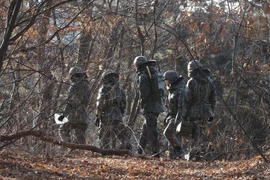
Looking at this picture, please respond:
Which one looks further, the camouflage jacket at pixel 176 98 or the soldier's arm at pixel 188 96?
the camouflage jacket at pixel 176 98

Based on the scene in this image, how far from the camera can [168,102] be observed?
48.6 ft

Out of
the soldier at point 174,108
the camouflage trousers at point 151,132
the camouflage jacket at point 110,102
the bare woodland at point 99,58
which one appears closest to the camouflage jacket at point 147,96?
the camouflage trousers at point 151,132

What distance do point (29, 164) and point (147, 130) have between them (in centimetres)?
542

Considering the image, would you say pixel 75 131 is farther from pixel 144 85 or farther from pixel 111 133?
pixel 144 85

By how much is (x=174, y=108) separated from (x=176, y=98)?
272 millimetres

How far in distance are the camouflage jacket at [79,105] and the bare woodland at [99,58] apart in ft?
1.31

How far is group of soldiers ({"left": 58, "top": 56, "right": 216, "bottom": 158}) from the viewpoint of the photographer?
1377cm

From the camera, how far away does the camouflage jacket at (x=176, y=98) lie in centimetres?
1430

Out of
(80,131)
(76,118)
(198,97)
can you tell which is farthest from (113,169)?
(80,131)

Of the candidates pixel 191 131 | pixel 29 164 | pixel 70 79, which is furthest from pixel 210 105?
pixel 29 164

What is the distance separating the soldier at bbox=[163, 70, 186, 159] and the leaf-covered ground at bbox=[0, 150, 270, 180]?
2664 millimetres

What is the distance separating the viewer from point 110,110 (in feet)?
47.5

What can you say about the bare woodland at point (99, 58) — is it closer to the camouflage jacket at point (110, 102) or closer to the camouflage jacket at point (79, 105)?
the camouflage jacket at point (79, 105)

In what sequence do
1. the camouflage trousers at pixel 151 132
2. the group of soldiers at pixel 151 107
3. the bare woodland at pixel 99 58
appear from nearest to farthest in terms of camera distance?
1. the bare woodland at pixel 99 58
2. the group of soldiers at pixel 151 107
3. the camouflage trousers at pixel 151 132
